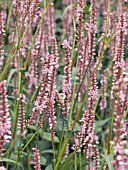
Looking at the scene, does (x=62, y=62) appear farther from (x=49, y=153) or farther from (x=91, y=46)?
(x=91, y=46)

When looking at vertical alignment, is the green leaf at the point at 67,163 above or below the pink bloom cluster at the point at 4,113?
below

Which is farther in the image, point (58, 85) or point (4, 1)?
point (4, 1)

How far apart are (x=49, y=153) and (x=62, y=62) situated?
98cm

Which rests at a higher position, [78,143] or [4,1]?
[4,1]

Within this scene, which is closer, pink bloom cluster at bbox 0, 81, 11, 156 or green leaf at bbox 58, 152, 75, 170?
pink bloom cluster at bbox 0, 81, 11, 156

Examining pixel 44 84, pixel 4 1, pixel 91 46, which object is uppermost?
pixel 4 1

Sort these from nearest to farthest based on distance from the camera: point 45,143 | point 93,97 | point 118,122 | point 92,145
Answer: point 118,122 → point 93,97 → point 92,145 → point 45,143

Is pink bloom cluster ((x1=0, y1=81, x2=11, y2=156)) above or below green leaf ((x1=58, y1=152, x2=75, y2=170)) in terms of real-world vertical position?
above

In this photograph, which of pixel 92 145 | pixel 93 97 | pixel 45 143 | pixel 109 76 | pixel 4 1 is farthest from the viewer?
pixel 4 1

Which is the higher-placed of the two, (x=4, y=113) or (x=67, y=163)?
(x=4, y=113)

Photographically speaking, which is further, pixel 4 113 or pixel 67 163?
pixel 67 163

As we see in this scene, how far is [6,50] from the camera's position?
4.39 metres

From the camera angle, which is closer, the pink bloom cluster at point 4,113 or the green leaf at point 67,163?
the pink bloom cluster at point 4,113

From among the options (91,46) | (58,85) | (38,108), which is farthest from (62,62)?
(38,108)
